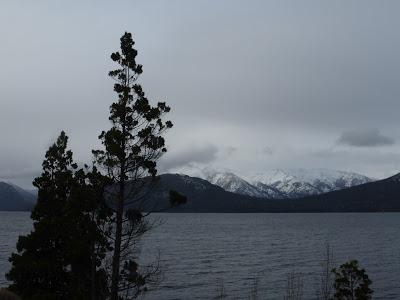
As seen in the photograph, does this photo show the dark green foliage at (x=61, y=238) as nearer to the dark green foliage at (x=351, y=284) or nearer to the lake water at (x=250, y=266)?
the lake water at (x=250, y=266)

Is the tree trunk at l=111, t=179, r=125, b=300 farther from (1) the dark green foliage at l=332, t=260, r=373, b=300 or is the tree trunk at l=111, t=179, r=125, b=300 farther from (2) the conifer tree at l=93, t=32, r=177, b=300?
(1) the dark green foliage at l=332, t=260, r=373, b=300

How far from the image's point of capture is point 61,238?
2825cm

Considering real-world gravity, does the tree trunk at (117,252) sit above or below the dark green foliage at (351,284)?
above

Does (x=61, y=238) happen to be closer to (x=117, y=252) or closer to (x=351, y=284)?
(x=117, y=252)

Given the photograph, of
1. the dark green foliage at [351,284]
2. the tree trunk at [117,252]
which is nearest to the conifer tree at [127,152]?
the tree trunk at [117,252]

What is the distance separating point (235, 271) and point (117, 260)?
59.6m

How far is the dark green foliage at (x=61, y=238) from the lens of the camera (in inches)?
946

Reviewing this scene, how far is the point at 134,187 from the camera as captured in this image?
22.7 meters

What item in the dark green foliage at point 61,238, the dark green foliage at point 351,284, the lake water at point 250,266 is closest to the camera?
the dark green foliage at point 61,238

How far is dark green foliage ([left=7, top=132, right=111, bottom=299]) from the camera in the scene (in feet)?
78.8

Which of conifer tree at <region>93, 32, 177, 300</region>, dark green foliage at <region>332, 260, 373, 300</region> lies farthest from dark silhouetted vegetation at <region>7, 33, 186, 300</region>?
dark green foliage at <region>332, 260, 373, 300</region>

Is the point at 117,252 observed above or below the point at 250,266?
above

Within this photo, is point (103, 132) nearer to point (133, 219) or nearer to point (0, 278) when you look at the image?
point (133, 219)

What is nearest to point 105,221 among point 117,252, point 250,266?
point 117,252
